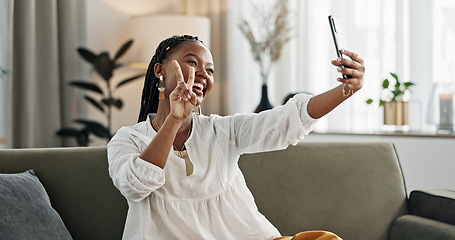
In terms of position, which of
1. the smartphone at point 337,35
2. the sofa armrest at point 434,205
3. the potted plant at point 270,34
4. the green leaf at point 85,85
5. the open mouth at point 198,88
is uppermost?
the potted plant at point 270,34

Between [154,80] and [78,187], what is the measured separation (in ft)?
1.38

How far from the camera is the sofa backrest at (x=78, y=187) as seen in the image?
1715mm

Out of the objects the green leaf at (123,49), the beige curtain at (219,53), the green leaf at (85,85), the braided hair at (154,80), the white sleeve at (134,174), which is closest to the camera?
the white sleeve at (134,174)

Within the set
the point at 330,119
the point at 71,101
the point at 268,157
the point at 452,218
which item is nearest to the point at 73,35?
the point at 71,101

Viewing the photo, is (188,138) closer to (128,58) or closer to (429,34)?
(429,34)

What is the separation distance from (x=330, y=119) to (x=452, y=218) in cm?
175

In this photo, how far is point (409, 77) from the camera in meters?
3.10

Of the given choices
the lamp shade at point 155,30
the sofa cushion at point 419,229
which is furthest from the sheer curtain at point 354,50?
the sofa cushion at point 419,229

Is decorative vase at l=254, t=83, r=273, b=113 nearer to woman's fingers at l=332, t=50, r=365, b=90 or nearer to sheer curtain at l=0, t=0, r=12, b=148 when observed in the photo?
sheer curtain at l=0, t=0, r=12, b=148

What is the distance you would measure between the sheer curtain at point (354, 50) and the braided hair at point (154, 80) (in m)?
1.60

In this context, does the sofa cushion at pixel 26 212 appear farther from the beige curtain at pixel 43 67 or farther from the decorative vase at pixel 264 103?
Result: the decorative vase at pixel 264 103

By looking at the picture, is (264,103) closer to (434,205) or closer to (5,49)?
(5,49)

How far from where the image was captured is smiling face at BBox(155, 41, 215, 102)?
60.2 inches

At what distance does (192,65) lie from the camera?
1.55m
